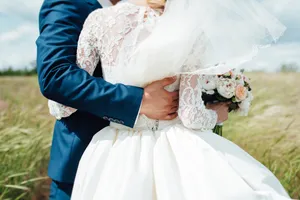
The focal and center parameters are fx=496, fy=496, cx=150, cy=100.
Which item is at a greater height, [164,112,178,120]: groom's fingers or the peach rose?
the peach rose

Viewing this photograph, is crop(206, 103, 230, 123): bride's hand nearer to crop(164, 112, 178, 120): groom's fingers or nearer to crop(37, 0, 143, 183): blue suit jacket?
crop(164, 112, 178, 120): groom's fingers

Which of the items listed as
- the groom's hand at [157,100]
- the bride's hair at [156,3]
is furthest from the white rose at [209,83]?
the bride's hair at [156,3]

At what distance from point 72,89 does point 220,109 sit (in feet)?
1.91

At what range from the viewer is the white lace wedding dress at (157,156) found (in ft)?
5.09

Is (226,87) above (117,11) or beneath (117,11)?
beneath

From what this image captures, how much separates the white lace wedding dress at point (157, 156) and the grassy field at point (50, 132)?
1.69 m

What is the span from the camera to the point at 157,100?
1.67 m

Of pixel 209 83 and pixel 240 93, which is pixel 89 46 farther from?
pixel 240 93

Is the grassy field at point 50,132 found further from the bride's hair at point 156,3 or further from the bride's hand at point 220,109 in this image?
the bride's hair at point 156,3

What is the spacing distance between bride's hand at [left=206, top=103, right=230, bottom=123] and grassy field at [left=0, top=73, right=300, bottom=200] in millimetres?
1744

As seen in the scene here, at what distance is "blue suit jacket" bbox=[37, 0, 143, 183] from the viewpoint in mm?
1646

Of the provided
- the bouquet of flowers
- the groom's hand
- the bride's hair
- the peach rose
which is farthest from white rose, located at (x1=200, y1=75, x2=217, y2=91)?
the bride's hair

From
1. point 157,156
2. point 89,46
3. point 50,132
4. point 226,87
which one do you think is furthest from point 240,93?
point 50,132

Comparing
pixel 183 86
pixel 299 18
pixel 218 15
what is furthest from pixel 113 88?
pixel 299 18
